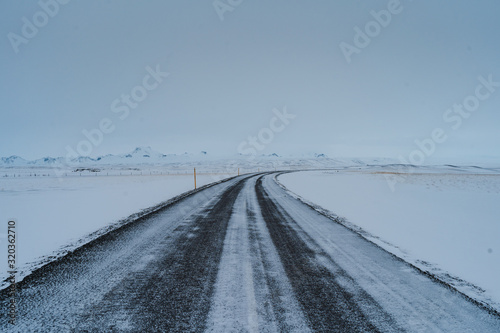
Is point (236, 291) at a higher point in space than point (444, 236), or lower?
higher

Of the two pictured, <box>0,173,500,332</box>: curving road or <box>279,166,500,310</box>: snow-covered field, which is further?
<box>279,166,500,310</box>: snow-covered field

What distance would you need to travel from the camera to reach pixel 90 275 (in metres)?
4.36

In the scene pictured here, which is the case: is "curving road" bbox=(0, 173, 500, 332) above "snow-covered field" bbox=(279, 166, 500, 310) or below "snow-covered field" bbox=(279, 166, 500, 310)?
above

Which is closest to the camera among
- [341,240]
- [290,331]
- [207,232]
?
[290,331]

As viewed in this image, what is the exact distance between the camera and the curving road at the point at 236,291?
3004 mm

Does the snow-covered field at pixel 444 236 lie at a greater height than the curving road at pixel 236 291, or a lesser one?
lesser

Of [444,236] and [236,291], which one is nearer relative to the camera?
[236,291]

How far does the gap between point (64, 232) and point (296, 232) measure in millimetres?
6401

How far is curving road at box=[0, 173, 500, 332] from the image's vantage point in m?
3.00

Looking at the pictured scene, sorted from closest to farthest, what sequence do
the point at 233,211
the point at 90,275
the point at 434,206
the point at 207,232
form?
the point at 90,275, the point at 207,232, the point at 233,211, the point at 434,206

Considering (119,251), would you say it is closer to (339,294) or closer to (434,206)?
(339,294)

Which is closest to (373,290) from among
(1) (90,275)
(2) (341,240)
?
(2) (341,240)

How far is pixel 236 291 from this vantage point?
375cm

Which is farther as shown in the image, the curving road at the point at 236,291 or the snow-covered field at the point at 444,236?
the snow-covered field at the point at 444,236
